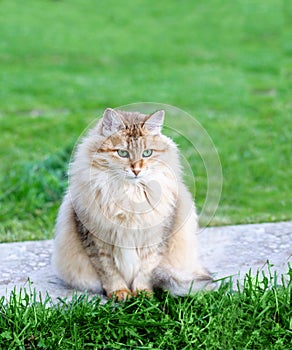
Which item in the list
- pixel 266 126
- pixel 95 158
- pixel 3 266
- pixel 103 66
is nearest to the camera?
pixel 95 158

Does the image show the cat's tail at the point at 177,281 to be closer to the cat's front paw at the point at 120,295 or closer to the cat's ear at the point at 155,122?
the cat's front paw at the point at 120,295

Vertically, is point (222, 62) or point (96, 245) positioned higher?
point (222, 62)

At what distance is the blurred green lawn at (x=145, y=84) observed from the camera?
598cm

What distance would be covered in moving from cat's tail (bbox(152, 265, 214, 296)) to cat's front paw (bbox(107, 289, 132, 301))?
0.48 feet

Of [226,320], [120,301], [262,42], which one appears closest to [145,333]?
[120,301]

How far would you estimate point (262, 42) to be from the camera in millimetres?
13203

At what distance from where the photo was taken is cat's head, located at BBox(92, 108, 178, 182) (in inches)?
126

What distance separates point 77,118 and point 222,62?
4902 mm

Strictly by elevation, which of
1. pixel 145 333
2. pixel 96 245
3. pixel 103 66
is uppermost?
pixel 103 66

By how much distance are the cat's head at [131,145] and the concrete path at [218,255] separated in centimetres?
80

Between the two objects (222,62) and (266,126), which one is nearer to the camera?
(266,126)

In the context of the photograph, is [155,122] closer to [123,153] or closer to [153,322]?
[123,153]

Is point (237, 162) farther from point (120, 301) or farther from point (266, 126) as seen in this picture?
point (120, 301)

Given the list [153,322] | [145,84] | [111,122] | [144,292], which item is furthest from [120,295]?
[145,84]
